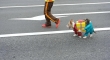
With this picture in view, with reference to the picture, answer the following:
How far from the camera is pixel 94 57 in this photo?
17.2 feet

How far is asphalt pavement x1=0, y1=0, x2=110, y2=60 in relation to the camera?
534cm

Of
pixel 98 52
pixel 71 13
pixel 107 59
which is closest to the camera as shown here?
pixel 107 59

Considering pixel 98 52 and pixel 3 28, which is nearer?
pixel 98 52

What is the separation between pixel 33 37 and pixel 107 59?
2416 millimetres

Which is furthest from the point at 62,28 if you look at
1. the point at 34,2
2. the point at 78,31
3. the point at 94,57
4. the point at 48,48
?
the point at 34,2

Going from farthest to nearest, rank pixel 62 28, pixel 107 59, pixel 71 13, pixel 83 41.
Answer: pixel 71 13, pixel 62 28, pixel 83 41, pixel 107 59

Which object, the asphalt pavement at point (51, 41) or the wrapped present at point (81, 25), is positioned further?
the wrapped present at point (81, 25)

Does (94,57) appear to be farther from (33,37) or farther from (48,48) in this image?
(33,37)

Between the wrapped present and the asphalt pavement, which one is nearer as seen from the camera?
the asphalt pavement

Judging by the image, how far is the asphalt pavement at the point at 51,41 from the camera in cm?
534

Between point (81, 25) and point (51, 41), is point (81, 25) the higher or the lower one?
the higher one

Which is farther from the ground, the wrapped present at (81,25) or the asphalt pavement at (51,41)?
the wrapped present at (81,25)

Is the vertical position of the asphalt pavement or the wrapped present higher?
the wrapped present

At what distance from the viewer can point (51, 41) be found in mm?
6141
